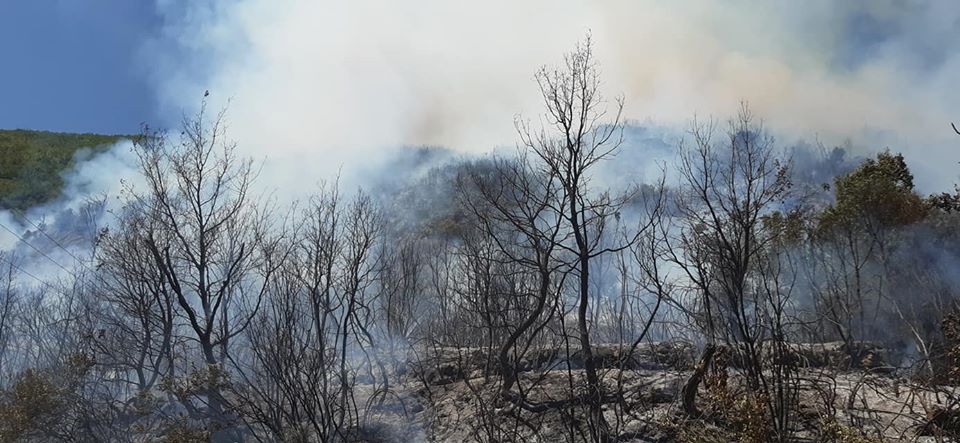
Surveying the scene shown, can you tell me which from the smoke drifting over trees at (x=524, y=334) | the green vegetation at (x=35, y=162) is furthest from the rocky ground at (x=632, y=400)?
the green vegetation at (x=35, y=162)

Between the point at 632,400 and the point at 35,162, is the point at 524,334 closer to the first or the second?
the point at 632,400

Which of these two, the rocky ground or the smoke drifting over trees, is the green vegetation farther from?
the rocky ground

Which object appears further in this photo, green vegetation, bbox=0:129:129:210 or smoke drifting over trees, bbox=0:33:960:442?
green vegetation, bbox=0:129:129:210

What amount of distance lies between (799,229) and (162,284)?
1787 cm

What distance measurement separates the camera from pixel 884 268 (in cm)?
2223

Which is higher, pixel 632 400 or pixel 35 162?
pixel 35 162

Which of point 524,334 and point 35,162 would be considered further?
point 35,162

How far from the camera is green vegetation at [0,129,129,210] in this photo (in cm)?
4091

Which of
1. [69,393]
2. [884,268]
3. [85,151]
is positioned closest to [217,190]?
[69,393]

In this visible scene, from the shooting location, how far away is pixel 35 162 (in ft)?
143

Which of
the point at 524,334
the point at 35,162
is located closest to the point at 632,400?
the point at 524,334

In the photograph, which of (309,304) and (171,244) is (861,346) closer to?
(309,304)

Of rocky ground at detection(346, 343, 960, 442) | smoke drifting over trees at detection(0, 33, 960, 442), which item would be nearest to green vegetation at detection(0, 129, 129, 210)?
smoke drifting over trees at detection(0, 33, 960, 442)

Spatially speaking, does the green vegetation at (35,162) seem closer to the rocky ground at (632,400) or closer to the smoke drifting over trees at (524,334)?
the smoke drifting over trees at (524,334)
